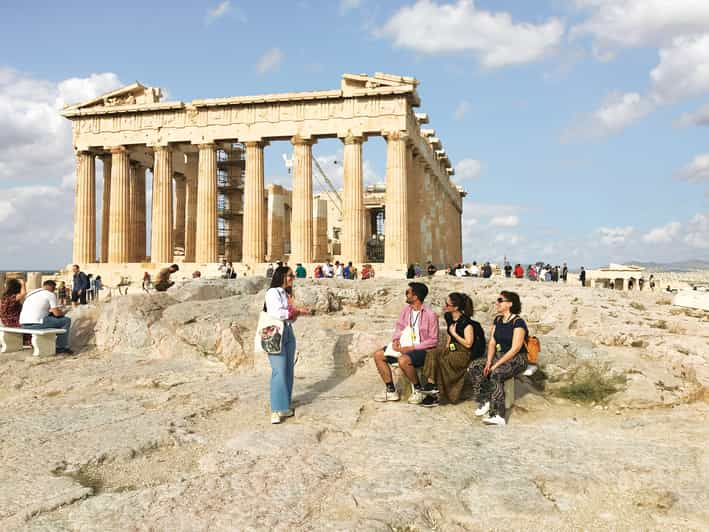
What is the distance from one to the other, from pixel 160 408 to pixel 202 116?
85.6 feet

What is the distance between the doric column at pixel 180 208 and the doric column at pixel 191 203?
0.49 m

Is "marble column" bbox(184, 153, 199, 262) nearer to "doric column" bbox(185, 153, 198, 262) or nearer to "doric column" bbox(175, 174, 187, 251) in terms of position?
"doric column" bbox(185, 153, 198, 262)

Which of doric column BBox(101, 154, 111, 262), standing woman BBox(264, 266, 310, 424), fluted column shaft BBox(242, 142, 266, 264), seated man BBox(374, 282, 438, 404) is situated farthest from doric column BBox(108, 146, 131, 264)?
seated man BBox(374, 282, 438, 404)

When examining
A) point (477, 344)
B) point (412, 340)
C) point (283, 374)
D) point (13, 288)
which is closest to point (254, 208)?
point (13, 288)

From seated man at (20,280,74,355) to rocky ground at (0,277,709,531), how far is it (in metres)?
0.61

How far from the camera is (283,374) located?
21.4 ft

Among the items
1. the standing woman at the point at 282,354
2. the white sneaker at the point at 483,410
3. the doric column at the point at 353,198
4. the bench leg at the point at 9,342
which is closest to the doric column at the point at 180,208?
the doric column at the point at 353,198

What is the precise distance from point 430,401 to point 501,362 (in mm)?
995

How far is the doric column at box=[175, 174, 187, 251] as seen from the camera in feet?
122

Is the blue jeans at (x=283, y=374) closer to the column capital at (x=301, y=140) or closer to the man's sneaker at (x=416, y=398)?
the man's sneaker at (x=416, y=398)

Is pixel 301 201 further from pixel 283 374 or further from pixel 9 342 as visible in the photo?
pixel 283 374

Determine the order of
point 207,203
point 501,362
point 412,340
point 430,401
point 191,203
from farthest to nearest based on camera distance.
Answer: point 191,203, point 207,203, point 412,340, point 430,401, point 501,362

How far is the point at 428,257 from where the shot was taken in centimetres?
3625

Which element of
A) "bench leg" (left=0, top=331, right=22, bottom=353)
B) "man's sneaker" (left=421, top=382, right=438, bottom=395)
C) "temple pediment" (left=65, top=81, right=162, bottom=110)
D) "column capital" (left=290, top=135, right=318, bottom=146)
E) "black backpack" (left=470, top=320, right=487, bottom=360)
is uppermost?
"temple pediment" (left=65, top=81, right=162, bottom=110)
